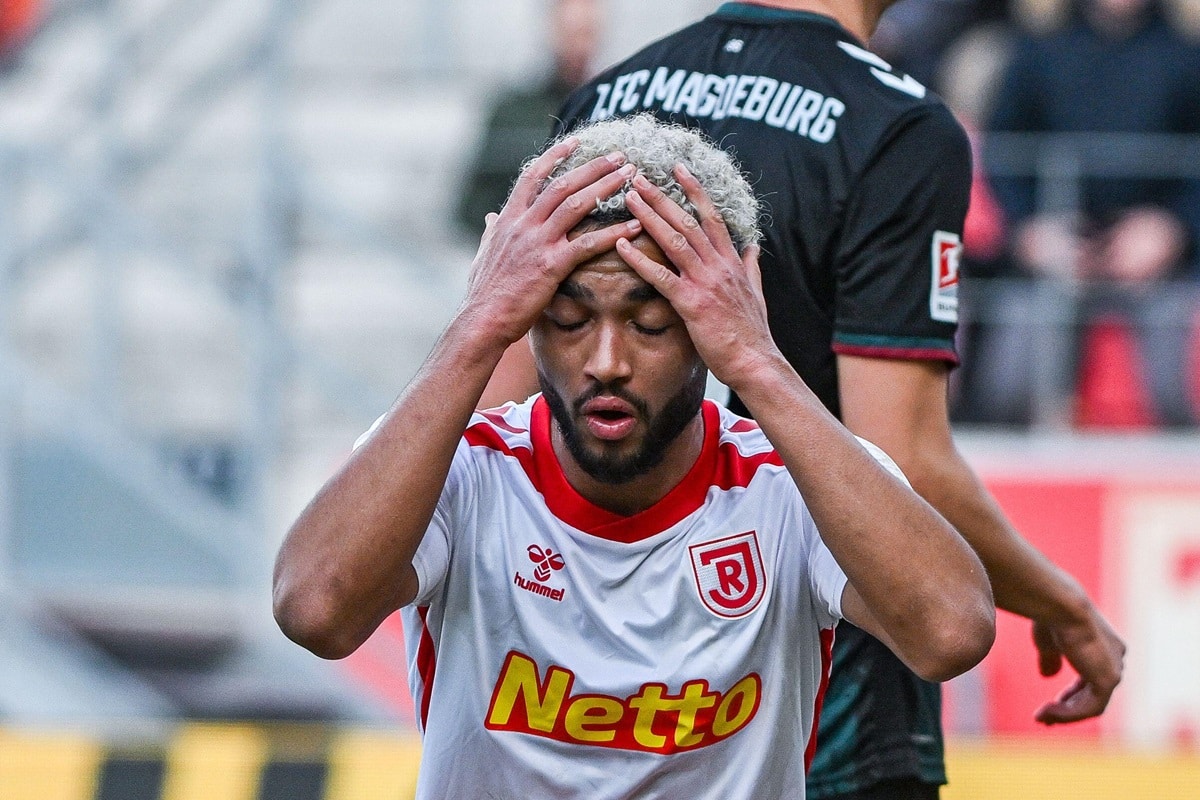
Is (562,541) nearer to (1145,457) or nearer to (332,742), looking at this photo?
(332,742)

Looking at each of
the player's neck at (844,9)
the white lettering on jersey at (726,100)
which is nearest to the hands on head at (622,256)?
the white lettering on jersey at (726,100)

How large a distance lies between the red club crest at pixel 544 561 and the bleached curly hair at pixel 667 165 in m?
0.49

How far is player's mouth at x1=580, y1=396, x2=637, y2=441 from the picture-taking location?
89.8 inches

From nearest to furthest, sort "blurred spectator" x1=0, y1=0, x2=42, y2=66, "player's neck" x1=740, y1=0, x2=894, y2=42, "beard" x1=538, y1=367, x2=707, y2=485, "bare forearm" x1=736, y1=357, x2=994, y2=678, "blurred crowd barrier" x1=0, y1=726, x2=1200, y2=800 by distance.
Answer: "bare forearm" x1=736, y1=357, x2=994, y2=678, "beard" x1=538, y1=367, x2=707, y2=485, "player's neck" x1=740, y1=0, x2=894, y2=42, "blurred crowd barrier" x1=0, y1=726, x2=1200, y2=800, "blurred spectator" x1=0, y1=0, x2=42, y2=66

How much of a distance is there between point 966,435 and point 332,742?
292cm

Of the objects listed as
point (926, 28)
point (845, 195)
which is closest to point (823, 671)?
point (845, 195)

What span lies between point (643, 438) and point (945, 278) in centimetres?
82

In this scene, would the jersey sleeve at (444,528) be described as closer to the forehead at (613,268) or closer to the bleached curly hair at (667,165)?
the forehead at (613,268)

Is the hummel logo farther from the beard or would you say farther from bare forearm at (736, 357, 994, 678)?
bare forearm at (736, 357, 994, 678)

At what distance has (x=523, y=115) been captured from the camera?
7.05 meters

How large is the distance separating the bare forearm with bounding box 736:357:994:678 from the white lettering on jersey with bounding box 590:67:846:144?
2.47 feet

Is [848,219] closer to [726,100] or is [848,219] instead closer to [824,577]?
[726,100]

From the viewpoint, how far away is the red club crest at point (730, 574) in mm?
2406

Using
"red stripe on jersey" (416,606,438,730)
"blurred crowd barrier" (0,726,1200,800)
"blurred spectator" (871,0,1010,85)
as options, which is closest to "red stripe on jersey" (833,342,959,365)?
"red stripe on jersey" (416,606,438,730)
